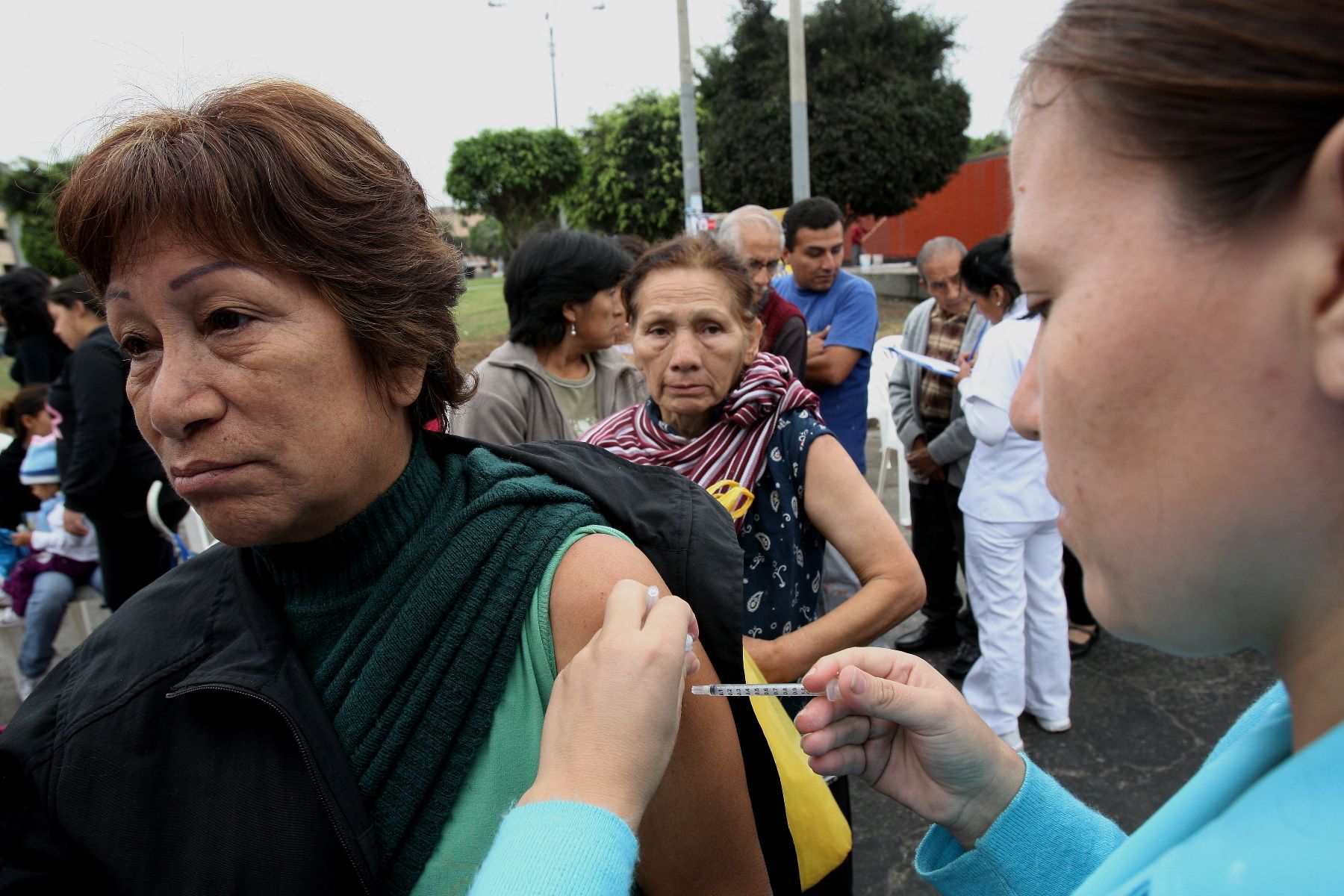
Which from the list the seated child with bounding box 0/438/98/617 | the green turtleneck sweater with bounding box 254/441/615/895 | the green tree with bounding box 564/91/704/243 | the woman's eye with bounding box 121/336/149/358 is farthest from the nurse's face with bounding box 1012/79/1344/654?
the green tree with bounding box 564/91/704/243

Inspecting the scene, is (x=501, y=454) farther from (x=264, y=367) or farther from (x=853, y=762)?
(x=853, y=762)

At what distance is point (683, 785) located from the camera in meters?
1.14

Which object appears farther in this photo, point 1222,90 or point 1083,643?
point 1083,643

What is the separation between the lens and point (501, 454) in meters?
1.39

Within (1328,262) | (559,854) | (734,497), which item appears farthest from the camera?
(734,497)

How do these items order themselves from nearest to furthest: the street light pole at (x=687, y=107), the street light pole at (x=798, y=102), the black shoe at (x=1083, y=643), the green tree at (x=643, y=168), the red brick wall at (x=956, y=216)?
the black shoe at (x=1083, y=643) → the street light pole at (x=798, y=102) → the street light pole at (x=687, y=107) → the green tree at (x=643, y=168) → the red brick wall at (x=956, y=216)

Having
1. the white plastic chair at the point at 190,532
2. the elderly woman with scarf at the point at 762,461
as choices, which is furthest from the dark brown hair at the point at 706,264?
the white plastic chair at the point at 190,532

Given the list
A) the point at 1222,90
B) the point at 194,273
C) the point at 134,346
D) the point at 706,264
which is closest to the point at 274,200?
the point at 194,273

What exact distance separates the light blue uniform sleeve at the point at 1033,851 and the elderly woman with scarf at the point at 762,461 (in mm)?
917

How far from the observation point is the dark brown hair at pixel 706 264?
94.3 inches

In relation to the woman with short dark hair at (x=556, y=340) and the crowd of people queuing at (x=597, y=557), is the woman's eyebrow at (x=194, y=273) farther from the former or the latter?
the woman with short dark hair at (x=556, y=340)

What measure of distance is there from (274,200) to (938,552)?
13.2 ft

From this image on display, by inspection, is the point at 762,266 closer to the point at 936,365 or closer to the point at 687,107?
the point at 936,365

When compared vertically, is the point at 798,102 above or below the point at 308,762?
above
